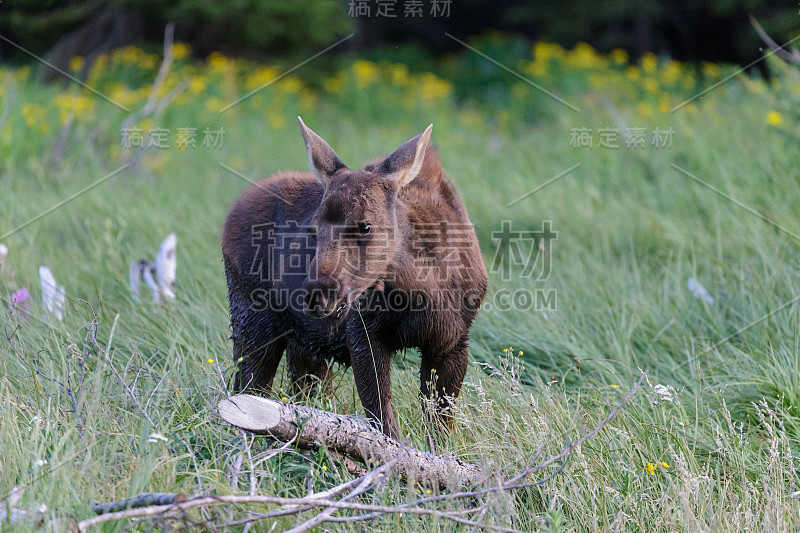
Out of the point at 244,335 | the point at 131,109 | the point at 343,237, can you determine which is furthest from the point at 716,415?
the point at 131,109

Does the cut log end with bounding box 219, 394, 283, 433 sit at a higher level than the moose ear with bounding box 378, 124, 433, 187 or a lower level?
lower

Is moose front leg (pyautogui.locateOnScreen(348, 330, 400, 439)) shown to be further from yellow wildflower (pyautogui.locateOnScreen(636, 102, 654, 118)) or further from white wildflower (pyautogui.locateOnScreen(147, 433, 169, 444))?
yellow wildflower (pyautogui.locateOnScreen(636, 102, 654, 118))

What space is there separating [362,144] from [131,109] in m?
2.78

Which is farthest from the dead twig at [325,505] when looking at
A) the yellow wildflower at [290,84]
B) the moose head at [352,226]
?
the yellow wildflower at [290,84]

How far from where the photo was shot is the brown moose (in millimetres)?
3186

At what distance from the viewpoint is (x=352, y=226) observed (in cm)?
315

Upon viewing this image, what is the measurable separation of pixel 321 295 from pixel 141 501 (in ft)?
3.05

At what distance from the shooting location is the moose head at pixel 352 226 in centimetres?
307

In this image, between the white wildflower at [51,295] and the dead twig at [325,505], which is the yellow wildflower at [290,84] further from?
the dead twig at [325,505]

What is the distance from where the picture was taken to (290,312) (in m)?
3.79

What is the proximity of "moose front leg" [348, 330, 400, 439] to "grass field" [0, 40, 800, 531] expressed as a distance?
0.28 meters

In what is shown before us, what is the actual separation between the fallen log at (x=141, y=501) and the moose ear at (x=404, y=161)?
4.78ft

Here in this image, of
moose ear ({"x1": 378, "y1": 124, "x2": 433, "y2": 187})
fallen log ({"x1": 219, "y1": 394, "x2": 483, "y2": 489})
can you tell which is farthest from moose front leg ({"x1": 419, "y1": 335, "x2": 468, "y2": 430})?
moose ear ({"x1": 378, "y1": 124, "x2": 433, "y2": 187})

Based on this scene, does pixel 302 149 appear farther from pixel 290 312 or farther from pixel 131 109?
pixel 290 312
